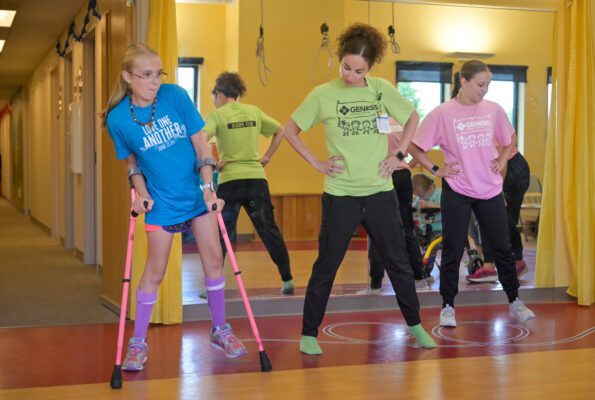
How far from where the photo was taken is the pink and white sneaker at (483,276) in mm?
5918

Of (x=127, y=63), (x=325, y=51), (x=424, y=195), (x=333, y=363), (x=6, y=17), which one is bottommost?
(x=333, y=363)

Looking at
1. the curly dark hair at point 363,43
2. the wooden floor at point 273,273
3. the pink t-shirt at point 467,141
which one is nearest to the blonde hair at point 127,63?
the curly dark hair at point 363,43

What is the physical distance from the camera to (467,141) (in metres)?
4.83

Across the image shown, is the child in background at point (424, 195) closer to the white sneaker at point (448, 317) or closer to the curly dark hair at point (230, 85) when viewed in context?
the white sneaker at point (448, 317)

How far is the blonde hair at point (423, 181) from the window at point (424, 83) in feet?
1.35

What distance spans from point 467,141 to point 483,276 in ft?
4.72

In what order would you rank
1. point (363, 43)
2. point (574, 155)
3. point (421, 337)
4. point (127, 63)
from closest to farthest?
point (127, 63), point (363, 43), point (421, 337), point (574, 155)

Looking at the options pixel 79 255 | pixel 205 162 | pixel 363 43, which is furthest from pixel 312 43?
pixel 79 255

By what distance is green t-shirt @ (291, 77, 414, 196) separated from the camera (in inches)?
161

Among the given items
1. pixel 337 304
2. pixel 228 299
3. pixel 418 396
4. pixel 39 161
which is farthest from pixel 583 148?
pixel 39 161

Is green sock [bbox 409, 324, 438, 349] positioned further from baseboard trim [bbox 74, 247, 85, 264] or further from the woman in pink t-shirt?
baseboard trim [bbox 74, 247, 85, 264]

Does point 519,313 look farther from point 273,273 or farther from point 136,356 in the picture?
point 136,356

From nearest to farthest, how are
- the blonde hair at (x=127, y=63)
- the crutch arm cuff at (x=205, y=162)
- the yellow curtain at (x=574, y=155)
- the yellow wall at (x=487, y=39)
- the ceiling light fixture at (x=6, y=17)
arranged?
the blonde hair at (x=127, y=63)
the crutch arm cuff at (x=205, y=162)
the yellow curtain at (x=574, y=155)
the yellow wall at (x=487, y=39)
the ceiling light fixture at (x=6, y=17)

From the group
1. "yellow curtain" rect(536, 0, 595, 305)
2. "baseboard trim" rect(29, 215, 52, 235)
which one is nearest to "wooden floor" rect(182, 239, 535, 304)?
"yellow curtain" rect(536, 0, 595, 305)
